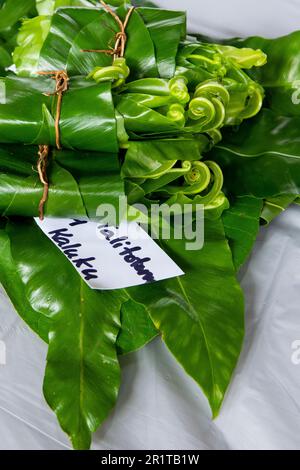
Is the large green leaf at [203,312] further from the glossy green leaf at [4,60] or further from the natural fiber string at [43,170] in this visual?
the glossy green leaf at [4,60]

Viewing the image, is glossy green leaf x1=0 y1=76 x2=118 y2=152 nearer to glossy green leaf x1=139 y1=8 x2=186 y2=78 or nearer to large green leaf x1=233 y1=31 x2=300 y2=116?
glossy green leaf x1=139 y1=8 x2=186 y2=78

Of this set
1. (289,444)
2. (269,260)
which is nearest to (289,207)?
(269,260)

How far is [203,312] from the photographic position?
696 mm

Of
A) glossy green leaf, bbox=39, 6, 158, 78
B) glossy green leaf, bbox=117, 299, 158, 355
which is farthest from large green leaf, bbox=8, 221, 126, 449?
glossy green leaf, bbox=39, 6, 158, 78

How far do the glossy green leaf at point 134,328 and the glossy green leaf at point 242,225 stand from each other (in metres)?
0.14

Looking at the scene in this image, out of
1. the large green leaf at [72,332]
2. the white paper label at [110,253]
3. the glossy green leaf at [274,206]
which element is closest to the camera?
the large green leaf at [72,332]

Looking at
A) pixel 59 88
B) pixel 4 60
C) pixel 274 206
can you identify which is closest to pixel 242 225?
pixel 274 206

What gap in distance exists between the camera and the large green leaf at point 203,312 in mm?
652

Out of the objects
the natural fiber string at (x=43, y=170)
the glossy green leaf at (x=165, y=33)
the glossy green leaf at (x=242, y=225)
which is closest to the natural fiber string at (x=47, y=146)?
the natural fiber string at (x=43, y=170)

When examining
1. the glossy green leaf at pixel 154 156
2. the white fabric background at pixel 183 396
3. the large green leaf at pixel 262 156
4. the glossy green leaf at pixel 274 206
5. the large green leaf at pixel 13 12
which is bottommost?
the white fabric background at pixel 183 396

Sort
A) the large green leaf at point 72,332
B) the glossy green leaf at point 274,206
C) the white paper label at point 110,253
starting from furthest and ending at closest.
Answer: the glossy green leaf at point 274,206, the white paper label at point 110,253, the large green leaf at point 72,332

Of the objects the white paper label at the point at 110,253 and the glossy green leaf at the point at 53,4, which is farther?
the glossy green leaf at the point at 53,4

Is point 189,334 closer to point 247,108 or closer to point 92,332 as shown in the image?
point 92,332

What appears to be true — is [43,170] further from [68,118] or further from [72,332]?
[72,332]
